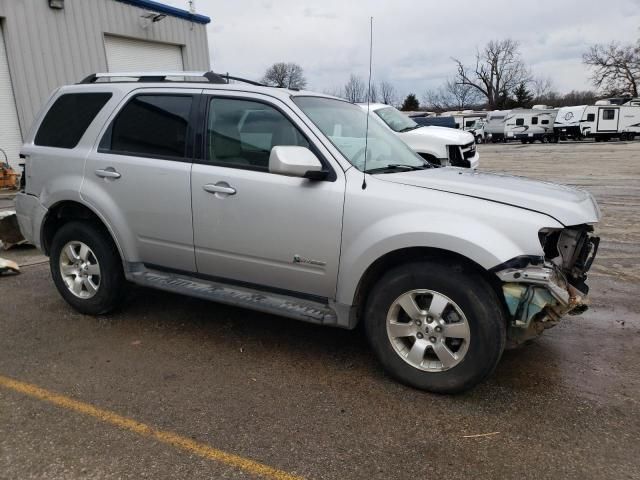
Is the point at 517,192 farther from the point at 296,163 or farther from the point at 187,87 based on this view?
the point at 187,87

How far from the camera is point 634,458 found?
8.70 ft

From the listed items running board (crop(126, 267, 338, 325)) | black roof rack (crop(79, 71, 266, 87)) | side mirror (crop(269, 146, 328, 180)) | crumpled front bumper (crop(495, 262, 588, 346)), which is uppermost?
black roof rack (crop(79, 71, 266, 87))

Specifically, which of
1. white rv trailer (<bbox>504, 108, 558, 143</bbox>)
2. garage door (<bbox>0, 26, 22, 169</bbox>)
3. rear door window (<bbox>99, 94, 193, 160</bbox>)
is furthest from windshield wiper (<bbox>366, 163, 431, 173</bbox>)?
white rv trailer (<bbox>504, 108, 558, 143</bbox>)

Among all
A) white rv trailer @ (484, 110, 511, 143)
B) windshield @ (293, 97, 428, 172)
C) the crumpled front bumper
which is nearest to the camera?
the crumpled front bumper

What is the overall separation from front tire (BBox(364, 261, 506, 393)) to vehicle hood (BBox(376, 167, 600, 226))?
0.50 m

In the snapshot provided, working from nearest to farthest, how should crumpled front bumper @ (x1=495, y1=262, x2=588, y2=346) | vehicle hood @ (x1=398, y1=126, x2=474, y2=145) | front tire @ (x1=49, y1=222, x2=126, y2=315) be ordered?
crumpled front bumper @ (x1=495, y1=262, x2=588, y2=346) → front tire @ (x1=49, y1=222, x2=126, y2=315) → vehicle hood @ (x1=398, y1=126, x2=474, y2=145)

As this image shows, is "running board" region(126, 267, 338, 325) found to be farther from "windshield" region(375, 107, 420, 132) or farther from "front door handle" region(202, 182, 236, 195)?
"windshield" region(375, 107, 420, 132)

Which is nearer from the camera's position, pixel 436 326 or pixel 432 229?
pixel 432 229

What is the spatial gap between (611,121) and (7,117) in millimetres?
38073

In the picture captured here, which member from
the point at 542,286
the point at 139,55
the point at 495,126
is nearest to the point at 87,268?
the point at 542,286

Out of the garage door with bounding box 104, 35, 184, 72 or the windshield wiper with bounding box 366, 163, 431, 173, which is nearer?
the windshield wiper with bounding box 366, 163, 431, 173

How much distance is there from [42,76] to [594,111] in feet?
121

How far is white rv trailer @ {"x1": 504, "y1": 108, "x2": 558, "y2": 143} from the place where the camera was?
4022 cm

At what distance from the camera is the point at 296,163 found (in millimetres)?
3338
